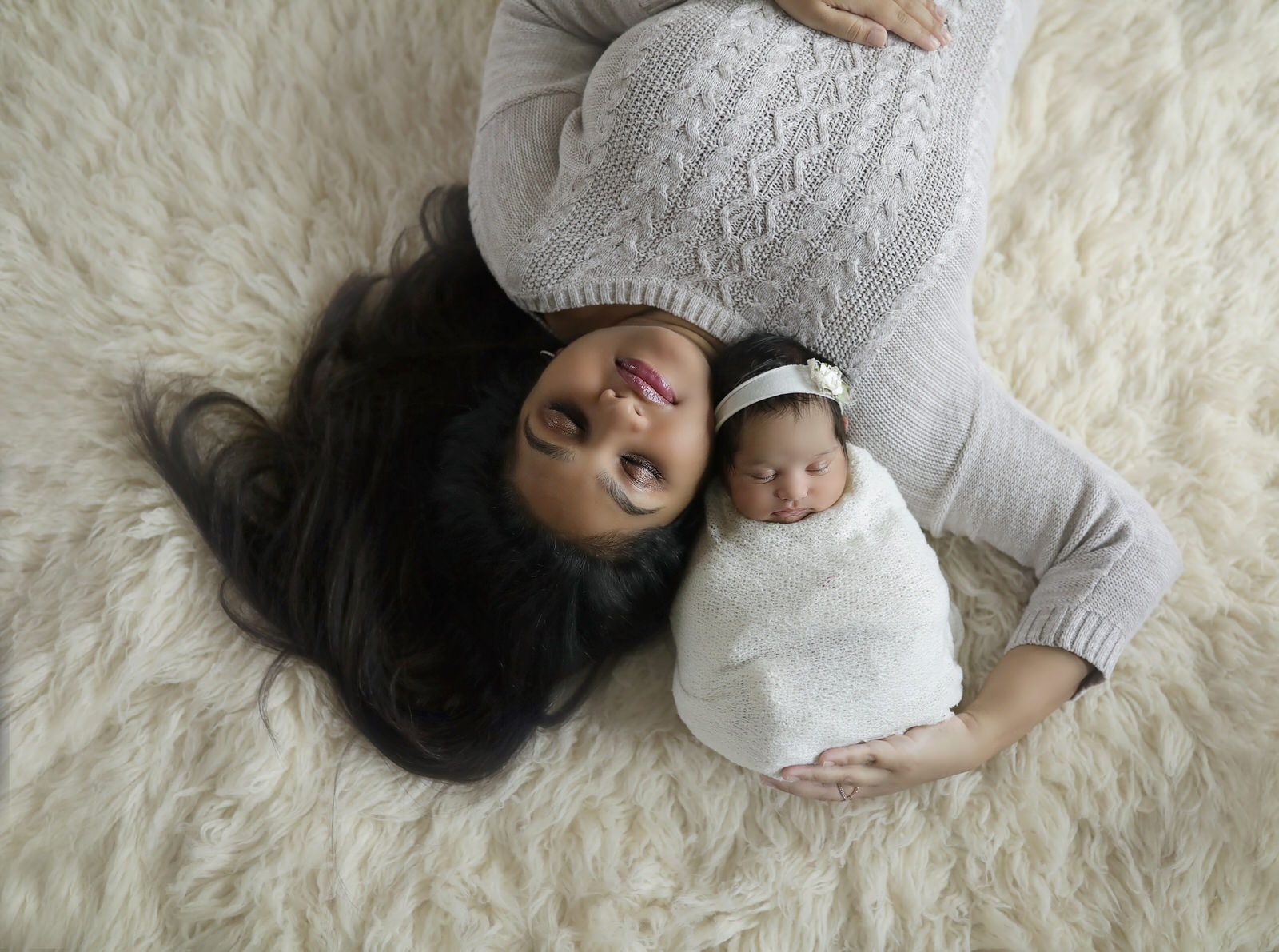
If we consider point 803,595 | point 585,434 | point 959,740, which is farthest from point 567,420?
point 959,740

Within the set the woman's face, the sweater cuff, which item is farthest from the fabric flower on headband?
the sweater cuff

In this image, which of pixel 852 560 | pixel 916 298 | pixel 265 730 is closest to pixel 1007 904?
pixel 852 560

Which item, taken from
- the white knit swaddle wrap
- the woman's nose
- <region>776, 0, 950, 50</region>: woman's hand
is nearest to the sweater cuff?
the white knit swaddle wrap

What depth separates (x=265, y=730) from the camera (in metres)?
1.11

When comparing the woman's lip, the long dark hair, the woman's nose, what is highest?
the woman's lip

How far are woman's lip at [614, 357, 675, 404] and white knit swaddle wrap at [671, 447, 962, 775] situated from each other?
18 centimetres

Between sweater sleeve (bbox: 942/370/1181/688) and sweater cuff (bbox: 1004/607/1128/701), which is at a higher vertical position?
sweater sleeve (bbox: 942/370/1181/688)

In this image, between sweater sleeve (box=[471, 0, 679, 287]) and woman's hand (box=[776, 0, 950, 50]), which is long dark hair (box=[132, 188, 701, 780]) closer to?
sweater sleeve (box=[471, 0, 679, 287])

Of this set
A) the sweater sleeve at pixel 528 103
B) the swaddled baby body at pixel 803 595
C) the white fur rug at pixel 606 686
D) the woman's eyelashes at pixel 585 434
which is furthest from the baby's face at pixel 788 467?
the sweater sleeve at pixel 528 103

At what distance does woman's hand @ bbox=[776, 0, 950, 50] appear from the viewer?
1.11 m

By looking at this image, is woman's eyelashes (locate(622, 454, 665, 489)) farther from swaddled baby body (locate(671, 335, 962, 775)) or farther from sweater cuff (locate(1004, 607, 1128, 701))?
sweater cuff (locate(1004, 607, 1128, 701))

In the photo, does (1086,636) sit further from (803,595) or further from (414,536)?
(414,536)

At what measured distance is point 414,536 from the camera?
1178 millimetres

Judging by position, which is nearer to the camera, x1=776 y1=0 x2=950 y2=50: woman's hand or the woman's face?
the woman's face
